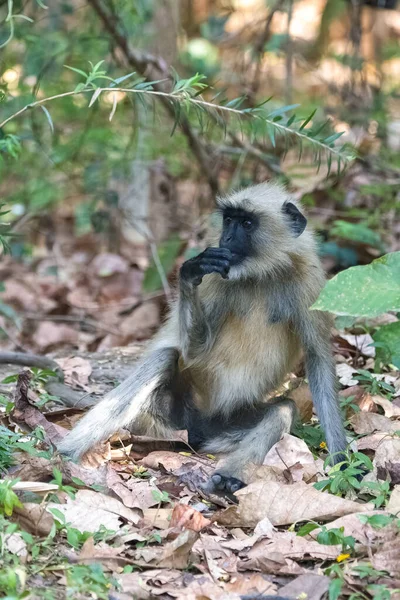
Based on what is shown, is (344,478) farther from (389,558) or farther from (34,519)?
(34,519)

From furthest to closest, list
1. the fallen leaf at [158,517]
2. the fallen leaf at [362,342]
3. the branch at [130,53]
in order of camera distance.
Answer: the branch at [130,53] → the fallen leaf at [362,342] → the fallen leaf at [158,517]

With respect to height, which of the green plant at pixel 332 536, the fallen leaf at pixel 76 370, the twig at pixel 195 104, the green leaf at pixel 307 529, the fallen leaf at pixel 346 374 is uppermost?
the twig at pixel 195 104

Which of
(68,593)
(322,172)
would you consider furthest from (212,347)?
(322,172)

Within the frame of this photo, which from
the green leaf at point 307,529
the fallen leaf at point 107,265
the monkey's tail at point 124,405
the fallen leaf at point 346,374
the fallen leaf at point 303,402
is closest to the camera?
the green leaf at point 307,529

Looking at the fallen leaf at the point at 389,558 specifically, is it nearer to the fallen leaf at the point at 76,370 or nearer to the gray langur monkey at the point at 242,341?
the gray langur monkey at the point at 242,341

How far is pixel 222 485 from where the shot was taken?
14.1 feet

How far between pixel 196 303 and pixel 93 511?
→ 5.20 feet

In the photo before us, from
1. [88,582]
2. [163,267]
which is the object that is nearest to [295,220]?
[88,582]

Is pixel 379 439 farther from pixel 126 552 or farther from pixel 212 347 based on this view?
pixel 126 552

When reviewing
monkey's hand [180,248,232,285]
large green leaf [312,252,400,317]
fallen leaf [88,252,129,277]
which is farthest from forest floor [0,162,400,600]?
fallen leaf [88,252,129,277]

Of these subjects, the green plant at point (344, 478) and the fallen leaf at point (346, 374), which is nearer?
the green plant at point (344, 478)

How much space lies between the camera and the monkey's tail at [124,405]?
4496 millimetres

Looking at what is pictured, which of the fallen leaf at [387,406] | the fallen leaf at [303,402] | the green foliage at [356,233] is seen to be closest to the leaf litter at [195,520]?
the fallen leaf at [387,406]

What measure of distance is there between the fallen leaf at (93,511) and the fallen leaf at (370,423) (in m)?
1.71
